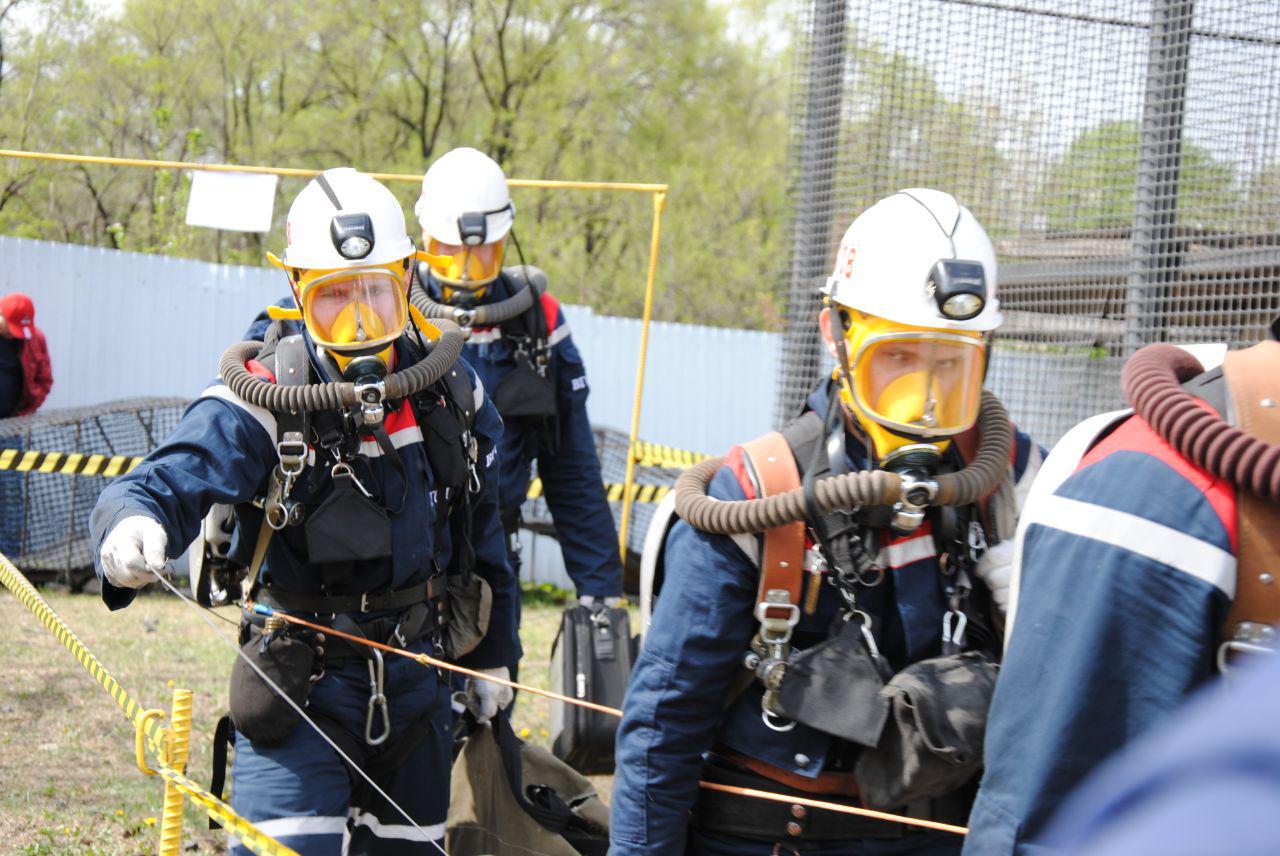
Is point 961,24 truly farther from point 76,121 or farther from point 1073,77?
point 76,121

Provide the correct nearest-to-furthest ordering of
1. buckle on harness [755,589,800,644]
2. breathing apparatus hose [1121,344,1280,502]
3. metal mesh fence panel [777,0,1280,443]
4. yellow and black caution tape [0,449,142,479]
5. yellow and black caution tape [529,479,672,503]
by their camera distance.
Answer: breathing apparatus hose [1121,344,1280,502], buckle on harness [755,589,800,644], metal mesh fence panel [777,0,1280,443], yellow and black caution tape [0,449,142,479], yellow and black caution tape [529,479,672,503]

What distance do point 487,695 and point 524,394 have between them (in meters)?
1.58

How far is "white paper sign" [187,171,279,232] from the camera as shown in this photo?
8.01 m

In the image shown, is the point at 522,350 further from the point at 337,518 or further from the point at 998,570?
the point at 998,570

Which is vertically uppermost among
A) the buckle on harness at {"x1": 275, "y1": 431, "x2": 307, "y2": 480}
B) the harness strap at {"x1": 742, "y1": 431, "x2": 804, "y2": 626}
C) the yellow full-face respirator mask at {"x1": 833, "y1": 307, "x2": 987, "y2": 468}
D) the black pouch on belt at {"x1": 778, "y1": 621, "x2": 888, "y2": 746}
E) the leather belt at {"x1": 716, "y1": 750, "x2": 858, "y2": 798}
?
the yellow full-face respirator mask at {"x1": 833, "y1": 307, "x2": 987, "y2": 468}

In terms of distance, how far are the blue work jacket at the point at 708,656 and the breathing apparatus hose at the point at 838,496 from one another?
0.22ft

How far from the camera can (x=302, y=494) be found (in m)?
3.42

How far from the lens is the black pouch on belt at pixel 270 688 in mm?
3295

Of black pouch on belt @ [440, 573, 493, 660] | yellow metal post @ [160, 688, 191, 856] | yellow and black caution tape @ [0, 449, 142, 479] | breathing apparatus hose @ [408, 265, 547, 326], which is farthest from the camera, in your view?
yellow and black caution tape @ [0, 449, 142, 479]

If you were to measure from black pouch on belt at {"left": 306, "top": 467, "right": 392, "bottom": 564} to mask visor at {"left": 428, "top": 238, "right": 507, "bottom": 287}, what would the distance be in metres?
2.11

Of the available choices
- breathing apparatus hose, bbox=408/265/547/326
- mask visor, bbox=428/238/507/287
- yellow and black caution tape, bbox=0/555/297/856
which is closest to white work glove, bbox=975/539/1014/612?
yellow and black caution tape, bbox=0/555/297/856

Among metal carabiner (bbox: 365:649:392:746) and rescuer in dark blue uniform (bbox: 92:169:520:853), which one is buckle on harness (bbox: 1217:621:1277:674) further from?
metal carabiner (bbox: 365:649:392:746)

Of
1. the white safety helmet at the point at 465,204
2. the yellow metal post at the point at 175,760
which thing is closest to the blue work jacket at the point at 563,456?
the white safety helmet at the point at 465,204

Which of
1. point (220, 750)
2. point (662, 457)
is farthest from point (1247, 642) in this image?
point (662, 457)
